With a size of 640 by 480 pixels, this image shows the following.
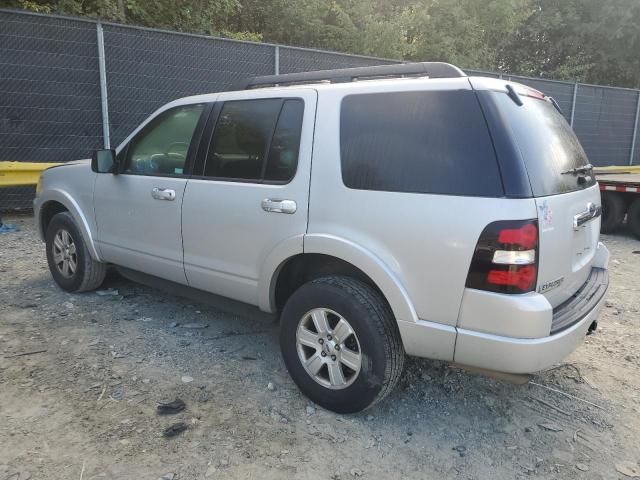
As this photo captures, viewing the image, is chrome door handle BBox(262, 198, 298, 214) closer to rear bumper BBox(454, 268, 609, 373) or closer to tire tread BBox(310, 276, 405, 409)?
tire tread BBox(310, 276, 405, 409)

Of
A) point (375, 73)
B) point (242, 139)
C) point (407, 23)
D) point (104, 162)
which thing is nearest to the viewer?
point (375, 73)

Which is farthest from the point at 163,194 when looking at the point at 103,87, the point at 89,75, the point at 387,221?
the point at 89,75

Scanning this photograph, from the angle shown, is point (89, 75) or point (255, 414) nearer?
point (255, 414)

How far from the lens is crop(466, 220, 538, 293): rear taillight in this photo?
8.04 ft

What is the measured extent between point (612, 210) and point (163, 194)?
7415 millimetres

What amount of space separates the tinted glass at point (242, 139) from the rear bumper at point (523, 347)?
5.40 ft

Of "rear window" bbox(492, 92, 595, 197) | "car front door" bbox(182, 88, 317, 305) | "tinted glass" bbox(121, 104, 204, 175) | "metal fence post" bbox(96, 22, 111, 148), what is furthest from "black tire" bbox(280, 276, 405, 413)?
"metal fence post" bbox(96, 22, 111, 148)

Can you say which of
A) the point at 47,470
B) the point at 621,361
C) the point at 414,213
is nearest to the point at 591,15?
the point at 621,361

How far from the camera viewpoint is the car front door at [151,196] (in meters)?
3.89

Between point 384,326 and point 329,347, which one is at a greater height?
point 384,326

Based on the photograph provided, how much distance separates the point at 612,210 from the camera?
27.9ft

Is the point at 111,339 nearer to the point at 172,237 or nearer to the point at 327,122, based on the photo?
the point at 172,237

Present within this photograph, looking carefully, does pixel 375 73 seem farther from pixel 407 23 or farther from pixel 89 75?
pixel 407 23

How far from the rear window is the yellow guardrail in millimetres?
6690
